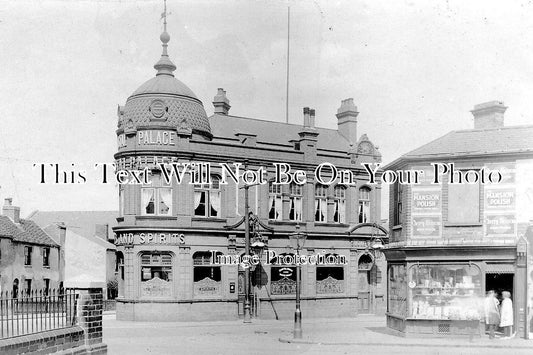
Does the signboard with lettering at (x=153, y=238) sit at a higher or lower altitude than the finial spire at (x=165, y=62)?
lower

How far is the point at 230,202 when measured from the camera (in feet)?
106

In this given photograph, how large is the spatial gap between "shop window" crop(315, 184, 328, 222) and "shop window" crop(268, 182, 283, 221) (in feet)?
7.48

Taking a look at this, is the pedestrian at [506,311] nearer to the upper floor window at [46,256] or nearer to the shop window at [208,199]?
the shop window at [208,199]

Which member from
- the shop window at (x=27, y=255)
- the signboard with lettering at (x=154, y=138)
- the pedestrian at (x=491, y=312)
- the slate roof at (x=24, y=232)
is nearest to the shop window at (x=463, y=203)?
the pedestrian at (x=491, y=312)

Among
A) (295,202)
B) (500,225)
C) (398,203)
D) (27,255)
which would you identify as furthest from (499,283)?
(27,255)

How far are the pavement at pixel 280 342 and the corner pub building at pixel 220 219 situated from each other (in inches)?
148

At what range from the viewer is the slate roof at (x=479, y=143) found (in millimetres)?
21094

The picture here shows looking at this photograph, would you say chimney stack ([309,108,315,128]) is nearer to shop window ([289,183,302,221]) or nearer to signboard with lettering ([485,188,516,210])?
shop window ([289,183,302,221])

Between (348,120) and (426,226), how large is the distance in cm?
2031

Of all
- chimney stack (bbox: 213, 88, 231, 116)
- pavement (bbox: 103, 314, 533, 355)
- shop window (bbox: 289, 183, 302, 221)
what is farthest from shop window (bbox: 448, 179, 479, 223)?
chimney stack (bbox: 213, 88, 231, 116)

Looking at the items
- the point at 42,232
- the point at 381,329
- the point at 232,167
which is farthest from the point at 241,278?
the point at 42,232

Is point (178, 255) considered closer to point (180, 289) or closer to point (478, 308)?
point (180, 289)

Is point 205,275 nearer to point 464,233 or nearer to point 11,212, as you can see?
point 464,233

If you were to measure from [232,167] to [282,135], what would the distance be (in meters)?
7.42
